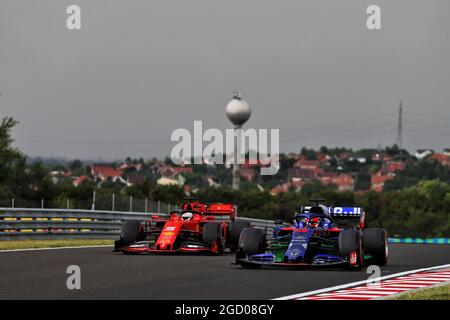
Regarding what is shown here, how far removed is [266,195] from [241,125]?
53.6ft

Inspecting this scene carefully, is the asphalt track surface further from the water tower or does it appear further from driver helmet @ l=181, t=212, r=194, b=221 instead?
the water tower

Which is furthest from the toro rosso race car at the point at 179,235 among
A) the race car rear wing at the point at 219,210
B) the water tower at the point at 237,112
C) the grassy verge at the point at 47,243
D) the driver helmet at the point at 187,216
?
the water tower at the point at 237,112

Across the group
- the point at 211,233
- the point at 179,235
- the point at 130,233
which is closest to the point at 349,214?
the point at 211,233

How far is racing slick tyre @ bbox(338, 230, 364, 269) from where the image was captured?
702 inches

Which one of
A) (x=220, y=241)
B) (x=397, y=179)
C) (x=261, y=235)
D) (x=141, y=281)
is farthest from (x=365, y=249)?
(x=397, y=179)

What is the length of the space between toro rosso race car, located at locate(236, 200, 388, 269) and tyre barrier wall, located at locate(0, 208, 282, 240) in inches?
396

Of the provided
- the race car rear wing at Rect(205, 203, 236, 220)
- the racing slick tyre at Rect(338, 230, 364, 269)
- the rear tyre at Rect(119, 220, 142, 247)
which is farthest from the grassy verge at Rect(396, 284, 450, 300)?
the race car rear wing at Rect(205, 203, 236, 220)

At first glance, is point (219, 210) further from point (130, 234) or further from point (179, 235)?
point (130, 234)

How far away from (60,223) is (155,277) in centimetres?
1412

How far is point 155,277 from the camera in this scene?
15695mm

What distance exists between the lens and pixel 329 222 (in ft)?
63.7

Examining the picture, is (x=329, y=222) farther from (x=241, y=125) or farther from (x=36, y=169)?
(x=241, y=125)

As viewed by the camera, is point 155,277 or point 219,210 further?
point 219,210

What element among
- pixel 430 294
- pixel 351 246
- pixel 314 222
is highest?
pixel 314 222
